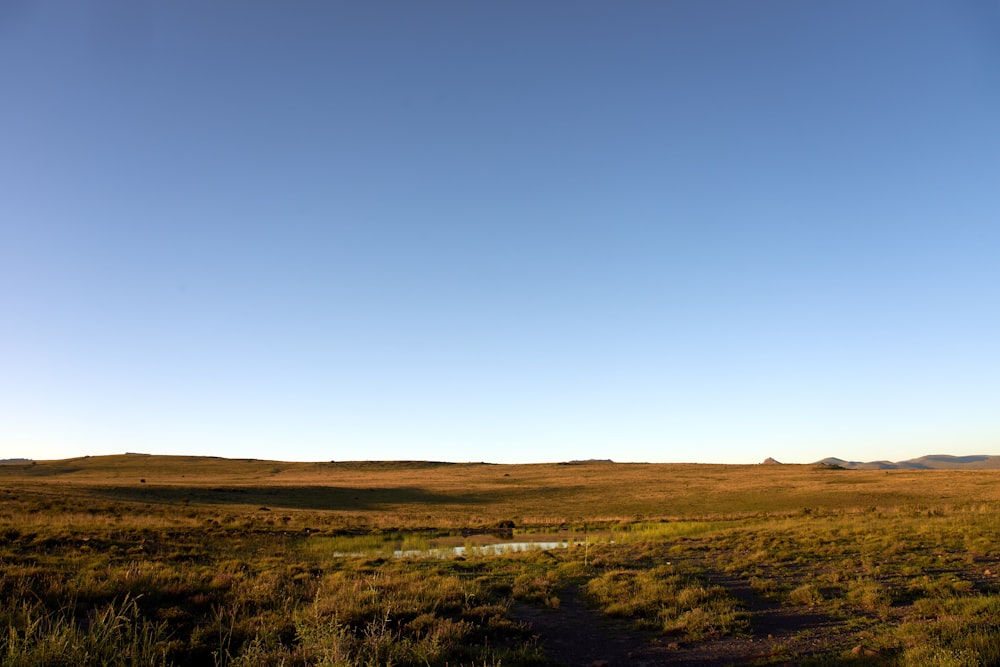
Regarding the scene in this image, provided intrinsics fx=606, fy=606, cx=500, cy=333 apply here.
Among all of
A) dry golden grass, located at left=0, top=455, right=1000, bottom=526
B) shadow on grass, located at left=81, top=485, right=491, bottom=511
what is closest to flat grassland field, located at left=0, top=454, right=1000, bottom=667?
dry golden grass, located at left=0, top=455, right=1000, bottom=526

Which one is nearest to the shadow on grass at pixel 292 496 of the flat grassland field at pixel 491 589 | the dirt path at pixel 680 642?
the flat grassland field at pixel 491 589

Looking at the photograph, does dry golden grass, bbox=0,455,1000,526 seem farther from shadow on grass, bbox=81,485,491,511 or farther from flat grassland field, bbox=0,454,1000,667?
flat grassland field, bbox=0,454,1000,667

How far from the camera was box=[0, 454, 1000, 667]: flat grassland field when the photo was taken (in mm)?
9195

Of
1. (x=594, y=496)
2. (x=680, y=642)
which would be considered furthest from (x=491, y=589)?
(x=594, y=496)

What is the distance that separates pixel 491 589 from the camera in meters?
16.4

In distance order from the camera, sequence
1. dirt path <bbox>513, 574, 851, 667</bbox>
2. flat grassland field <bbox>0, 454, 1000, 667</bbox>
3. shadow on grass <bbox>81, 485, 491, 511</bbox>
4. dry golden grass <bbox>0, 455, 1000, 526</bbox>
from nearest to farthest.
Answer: flat grassland field <bbox>0, 454, 1000, 667</bbox>
dirt path <bbox>513, 574, 851, 667</bbox>
dry golden grass <bbox>0, 455, 1000, 526</bbox>
shadow on grass <bbox>81, 485, 491, 511</bbox>

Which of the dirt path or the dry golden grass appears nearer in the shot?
the dirt path

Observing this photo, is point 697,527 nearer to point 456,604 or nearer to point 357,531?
point 357,531

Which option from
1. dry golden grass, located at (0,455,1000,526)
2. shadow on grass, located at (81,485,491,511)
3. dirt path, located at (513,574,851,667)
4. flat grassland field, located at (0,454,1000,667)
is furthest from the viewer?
shadow on grass, located at (81,485,491,511)

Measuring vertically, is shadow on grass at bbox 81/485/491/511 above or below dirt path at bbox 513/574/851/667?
below

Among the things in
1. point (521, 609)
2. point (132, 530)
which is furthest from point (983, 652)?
point (132, 530)

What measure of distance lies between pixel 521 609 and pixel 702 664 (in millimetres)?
5675

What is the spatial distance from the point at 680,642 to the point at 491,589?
653 centimetres

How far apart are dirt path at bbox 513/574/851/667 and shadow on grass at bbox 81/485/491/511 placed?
48.0 metres
